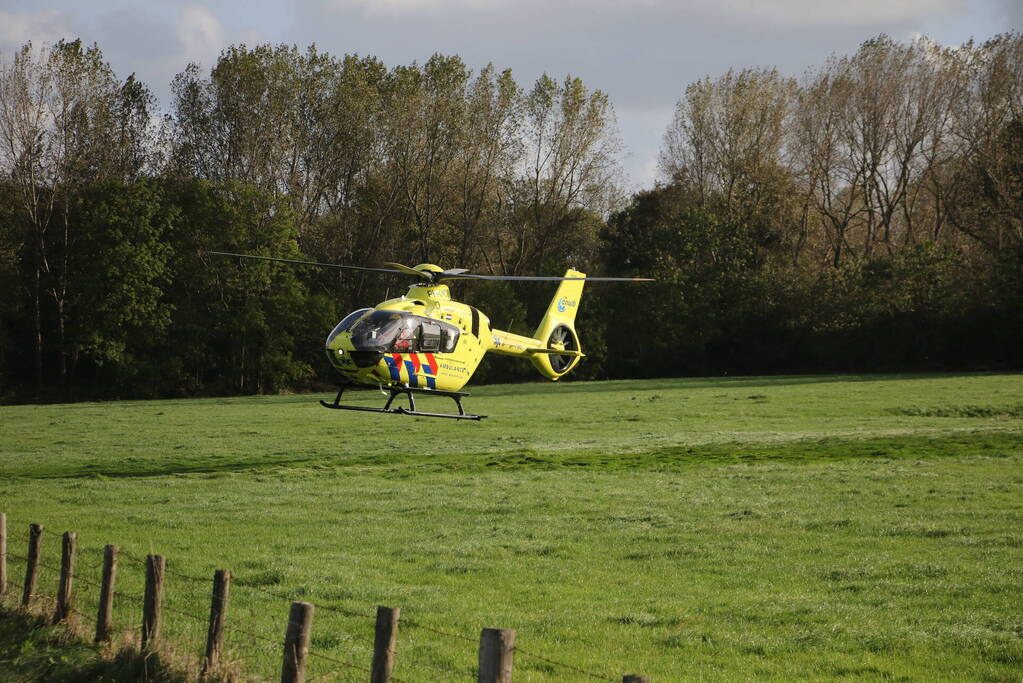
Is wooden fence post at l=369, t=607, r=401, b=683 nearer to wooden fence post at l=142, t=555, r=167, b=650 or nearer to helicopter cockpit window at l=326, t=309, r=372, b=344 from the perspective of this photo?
wooden fence post at l=142, t=555, r=167, b=650

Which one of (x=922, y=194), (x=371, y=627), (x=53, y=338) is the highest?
(x=922, y=194)

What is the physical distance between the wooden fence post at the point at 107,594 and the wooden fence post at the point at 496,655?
5429mm

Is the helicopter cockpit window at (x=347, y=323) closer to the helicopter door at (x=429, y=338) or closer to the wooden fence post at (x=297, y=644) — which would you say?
the helicopter door at (x=429, y=338)

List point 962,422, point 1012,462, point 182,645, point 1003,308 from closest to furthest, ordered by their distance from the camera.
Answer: point 182,645, point 1012,462, point 962,422, point 1003,308

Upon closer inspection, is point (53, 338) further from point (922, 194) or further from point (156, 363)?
point (922, 194)

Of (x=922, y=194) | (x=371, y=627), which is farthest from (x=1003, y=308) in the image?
(x=371, y=627)

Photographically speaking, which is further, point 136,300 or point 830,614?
point 136,300

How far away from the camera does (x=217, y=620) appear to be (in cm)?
920

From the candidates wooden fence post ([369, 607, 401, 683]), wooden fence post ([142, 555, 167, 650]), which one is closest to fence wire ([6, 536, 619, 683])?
wooden fence post ([142, 555, 167, 650])

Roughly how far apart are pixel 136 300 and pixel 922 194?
56.0 metres

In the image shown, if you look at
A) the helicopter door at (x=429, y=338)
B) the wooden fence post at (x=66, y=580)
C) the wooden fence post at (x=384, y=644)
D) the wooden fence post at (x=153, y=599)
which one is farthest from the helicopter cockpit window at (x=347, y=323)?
the wooden fence post at (x=384, y=644)

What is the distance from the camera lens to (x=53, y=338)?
60.8 m

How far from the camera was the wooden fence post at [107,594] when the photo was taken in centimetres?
1019

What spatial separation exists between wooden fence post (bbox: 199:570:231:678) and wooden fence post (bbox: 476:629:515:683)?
3.37 meters
